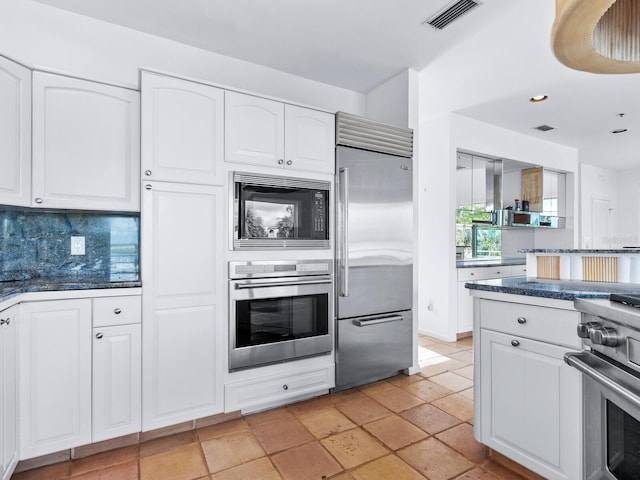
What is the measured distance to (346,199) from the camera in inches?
102

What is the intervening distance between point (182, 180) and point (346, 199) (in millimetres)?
1121

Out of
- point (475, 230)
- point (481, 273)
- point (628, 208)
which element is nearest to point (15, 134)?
point (481, 273)

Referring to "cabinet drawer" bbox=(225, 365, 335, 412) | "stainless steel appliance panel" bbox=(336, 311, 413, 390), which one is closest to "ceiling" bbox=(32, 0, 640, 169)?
"stainless steel appliance panel" bbox=(336, 311, 413, 390)

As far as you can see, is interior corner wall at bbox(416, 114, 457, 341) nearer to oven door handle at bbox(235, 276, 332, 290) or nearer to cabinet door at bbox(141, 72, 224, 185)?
oven door handle at bbox(235, 276, 332, 290)

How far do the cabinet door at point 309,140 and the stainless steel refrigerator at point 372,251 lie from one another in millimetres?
75

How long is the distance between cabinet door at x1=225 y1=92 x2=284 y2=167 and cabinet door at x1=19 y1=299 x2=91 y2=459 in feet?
4.02

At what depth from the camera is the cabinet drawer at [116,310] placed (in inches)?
73.1

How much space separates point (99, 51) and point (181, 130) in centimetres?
95

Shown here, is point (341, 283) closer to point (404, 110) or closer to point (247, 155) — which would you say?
point (247, 155)

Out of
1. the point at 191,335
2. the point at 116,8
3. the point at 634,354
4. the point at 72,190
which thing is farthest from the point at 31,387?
the point at 634,354

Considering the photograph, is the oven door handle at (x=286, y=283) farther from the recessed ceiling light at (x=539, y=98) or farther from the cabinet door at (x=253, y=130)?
the recessed ceiling light at (x=539, y=98)

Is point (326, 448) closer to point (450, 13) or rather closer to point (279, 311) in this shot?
point (279, 311)

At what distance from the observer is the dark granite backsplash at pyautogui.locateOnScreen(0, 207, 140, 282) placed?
2.10 meters

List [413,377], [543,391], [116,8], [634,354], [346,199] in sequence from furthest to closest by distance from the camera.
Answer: [413,377] < [346,199] < [116,8] < [543,391] < [634,354]
